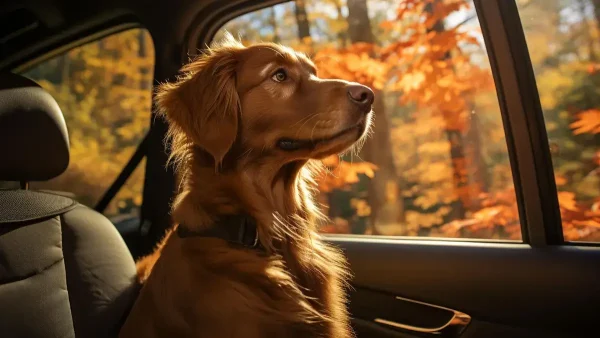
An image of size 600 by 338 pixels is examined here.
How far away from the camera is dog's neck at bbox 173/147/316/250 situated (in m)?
1.96

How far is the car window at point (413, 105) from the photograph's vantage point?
346 centimetres

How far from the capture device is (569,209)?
7.54 feet

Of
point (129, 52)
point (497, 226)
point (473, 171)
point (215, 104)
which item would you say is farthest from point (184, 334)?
point (129, 52)

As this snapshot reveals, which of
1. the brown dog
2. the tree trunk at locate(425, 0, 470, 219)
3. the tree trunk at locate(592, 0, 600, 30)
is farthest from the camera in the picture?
the tree trunk at locate(425, 0, 470, 219)

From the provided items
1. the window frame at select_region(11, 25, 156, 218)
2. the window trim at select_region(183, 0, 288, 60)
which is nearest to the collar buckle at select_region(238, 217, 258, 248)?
the window trim at select_region(183, 0, 288, 60)

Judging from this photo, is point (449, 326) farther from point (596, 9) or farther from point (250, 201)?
point (596, 9)

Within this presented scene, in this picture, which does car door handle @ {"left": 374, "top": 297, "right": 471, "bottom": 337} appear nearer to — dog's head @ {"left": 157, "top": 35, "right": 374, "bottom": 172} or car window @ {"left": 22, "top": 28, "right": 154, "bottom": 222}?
Answer: dog's head @ {"left": 157, "top": 35, "right": 374, "bottom": 172}

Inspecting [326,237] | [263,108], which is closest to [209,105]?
[263,108]

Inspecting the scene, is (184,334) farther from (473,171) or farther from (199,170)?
(473,171)

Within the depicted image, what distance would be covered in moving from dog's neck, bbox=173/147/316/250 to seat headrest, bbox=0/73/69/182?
48cm

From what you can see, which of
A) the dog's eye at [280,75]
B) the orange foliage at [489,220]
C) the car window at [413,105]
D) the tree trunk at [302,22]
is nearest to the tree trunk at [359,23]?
the car window at [413,105]

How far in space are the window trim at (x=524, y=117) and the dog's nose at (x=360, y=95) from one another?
687 mm

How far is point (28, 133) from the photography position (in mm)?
1923

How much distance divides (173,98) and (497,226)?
2006 millimetres
